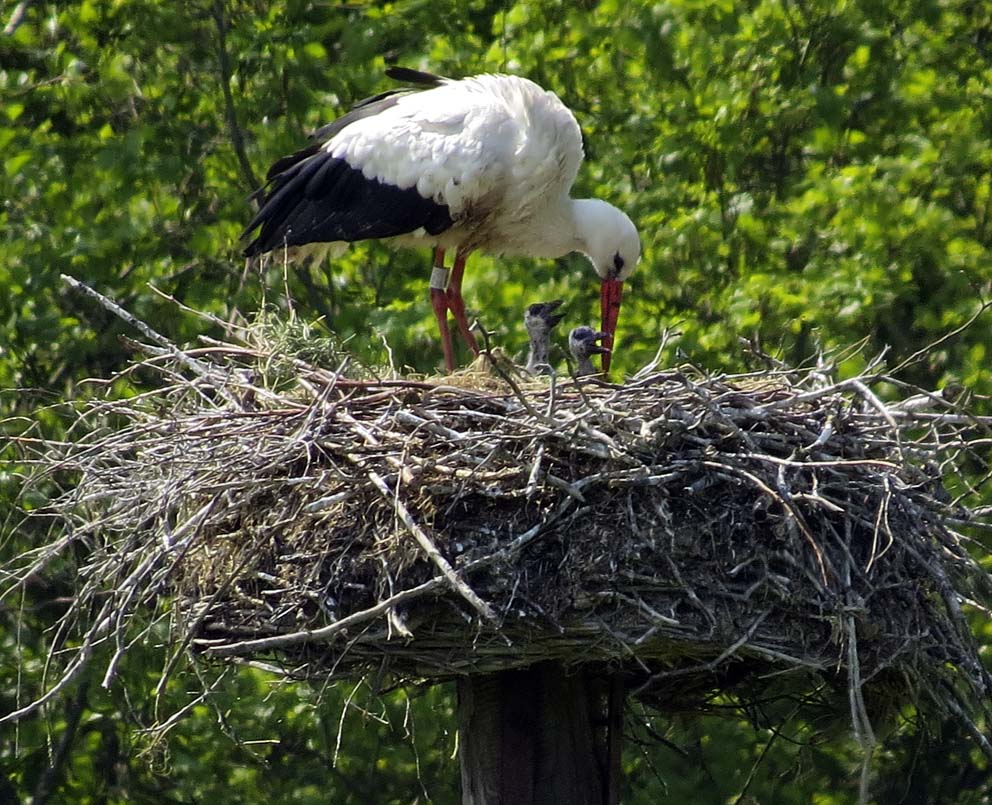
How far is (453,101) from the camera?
26.0ft

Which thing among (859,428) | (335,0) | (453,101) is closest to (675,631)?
(859,428)

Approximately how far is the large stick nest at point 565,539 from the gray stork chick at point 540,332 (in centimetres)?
109

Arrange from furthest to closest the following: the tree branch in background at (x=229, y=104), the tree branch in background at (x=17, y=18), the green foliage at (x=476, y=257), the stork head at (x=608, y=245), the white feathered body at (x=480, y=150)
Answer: the tree branch in background at (x=229, y=104)
the tree branch in background at (x=17, y=18)
the green foliage at (x=476, y=257)
the stork head at (x=608, y=245)
the white feathered body at (x=480, y=150)

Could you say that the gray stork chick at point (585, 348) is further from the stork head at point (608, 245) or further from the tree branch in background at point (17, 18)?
the tree branch in background at point (17, 18)

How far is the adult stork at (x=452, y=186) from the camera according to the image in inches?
309

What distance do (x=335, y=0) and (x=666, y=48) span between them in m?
2.34

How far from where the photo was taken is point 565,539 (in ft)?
17.0

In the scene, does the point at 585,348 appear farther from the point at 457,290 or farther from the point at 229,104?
the point at 229,104

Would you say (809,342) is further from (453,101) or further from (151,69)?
(151,69)

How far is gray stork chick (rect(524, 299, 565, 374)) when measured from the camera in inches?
267

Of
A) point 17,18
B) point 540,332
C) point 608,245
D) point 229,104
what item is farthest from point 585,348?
point 17,18

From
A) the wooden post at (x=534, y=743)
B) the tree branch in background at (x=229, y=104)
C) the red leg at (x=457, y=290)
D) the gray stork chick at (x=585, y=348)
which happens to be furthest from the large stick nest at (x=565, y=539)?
the tree branch in background at (x=229, y=104)

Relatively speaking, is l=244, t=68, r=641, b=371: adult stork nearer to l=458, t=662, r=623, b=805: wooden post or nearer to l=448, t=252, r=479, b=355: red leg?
l=448, t=252, r=479, b=355: red leg

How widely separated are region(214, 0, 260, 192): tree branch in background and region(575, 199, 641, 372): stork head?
9.42 ft
